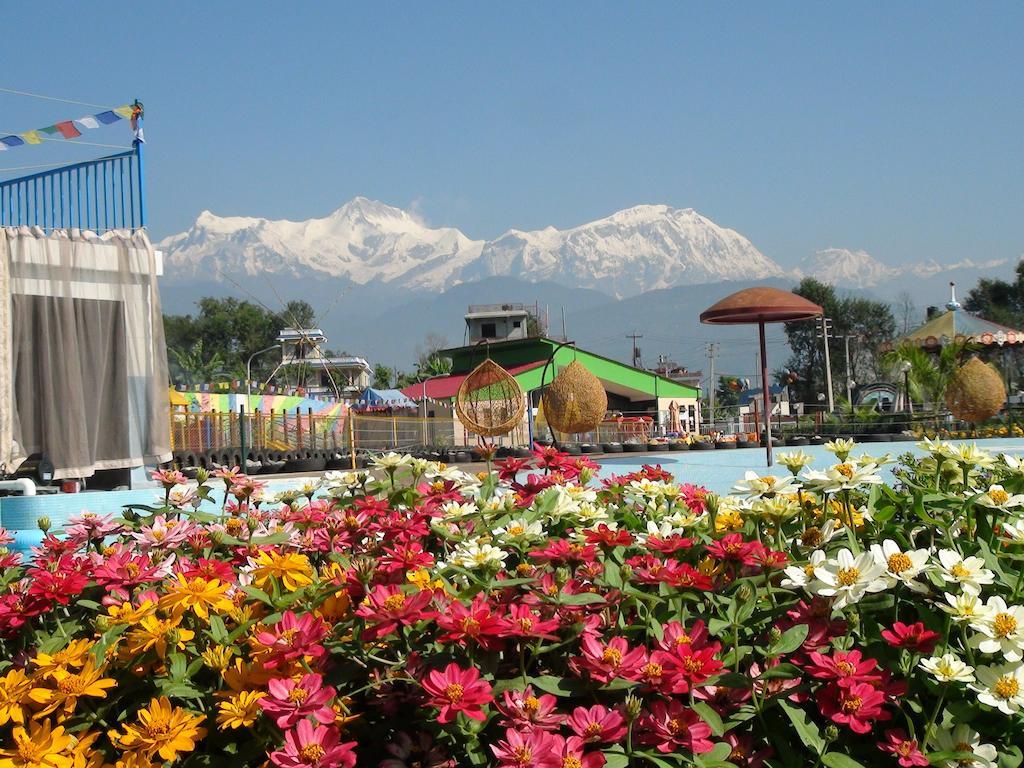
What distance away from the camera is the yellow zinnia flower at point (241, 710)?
4.96 ft

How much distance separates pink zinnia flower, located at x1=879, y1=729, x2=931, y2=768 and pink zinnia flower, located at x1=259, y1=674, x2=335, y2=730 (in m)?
0.85

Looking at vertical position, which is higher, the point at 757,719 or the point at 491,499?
the point at 491,499

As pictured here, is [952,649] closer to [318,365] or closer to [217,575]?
[217,575]

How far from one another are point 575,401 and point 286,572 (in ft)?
51.8

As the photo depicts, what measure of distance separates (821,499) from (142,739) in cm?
154

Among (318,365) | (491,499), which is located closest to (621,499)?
(491,499)

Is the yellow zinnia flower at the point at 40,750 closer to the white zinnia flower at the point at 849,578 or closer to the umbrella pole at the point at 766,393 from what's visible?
the white zinnia flower at the point at 849,578

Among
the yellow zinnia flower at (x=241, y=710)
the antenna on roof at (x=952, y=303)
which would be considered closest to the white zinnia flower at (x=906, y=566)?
the yellow zinnia flower at (x=241, y=710)

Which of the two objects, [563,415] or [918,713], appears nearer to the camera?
[918,713]

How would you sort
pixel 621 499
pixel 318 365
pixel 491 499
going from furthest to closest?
pixel 318 365 < pixel 621 499 < pixel 491 499

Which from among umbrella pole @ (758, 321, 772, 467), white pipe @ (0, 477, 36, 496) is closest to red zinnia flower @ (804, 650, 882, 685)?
white pipe @ (0, 477, 36, 496)

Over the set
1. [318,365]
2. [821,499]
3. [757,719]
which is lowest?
[757,719]

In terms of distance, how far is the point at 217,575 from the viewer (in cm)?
196

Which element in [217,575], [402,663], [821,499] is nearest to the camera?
[402,663]
